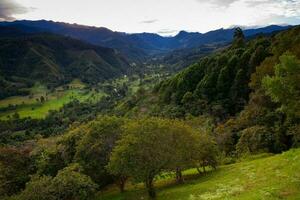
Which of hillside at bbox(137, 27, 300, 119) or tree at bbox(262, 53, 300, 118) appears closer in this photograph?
tree at bbox(262, 53, 300, 118)

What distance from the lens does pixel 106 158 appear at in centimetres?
6488

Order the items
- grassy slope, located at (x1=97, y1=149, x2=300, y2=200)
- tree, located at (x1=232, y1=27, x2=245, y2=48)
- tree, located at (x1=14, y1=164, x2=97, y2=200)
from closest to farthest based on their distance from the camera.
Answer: grassy slope, located at (x1=97, y1=149, x2=300, y2=200)
tree, located at (x1=14, y1=164, x2=97, y2=200)
tree, located at (x1=232, y1=27, x2=245, y2=48)

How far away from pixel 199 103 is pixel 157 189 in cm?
10320

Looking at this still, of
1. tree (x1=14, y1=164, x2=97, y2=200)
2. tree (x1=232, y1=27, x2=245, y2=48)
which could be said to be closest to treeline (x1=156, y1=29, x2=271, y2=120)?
tree (x1=232, y1=27, x2=245, y2=48)

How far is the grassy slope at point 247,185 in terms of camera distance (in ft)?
126

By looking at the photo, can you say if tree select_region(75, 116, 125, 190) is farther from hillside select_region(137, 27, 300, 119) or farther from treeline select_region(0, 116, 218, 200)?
hillside select_region(137, 27, 300, 119)

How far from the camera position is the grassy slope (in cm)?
3835

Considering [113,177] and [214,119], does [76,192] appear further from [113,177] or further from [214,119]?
[214,119]

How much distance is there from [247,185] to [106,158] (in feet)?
93.1

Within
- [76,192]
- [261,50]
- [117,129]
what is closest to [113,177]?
[117,129]

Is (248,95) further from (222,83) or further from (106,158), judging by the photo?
(106,158)

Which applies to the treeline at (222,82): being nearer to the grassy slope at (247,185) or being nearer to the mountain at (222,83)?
the mountain at (222,83)

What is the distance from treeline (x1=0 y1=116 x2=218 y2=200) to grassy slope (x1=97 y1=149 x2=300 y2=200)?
3.41 metres

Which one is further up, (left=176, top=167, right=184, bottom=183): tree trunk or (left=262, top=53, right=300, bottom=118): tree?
(left=262, top=53, right=300, bottom=118): tree
